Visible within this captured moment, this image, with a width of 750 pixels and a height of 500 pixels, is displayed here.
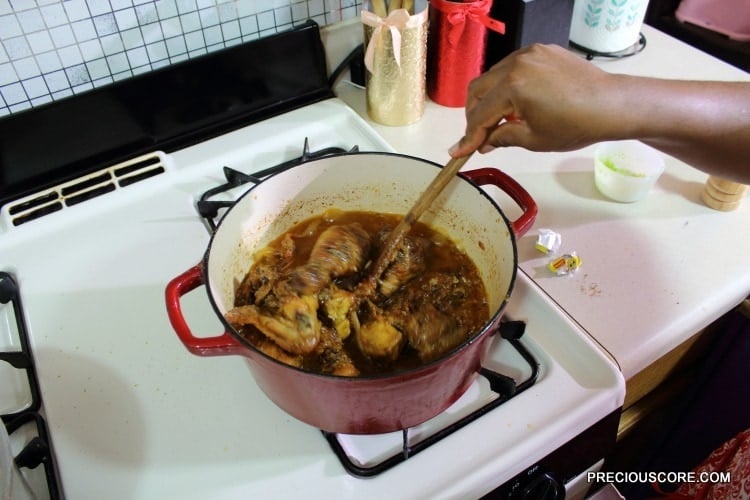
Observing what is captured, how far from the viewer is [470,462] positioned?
0.65 m

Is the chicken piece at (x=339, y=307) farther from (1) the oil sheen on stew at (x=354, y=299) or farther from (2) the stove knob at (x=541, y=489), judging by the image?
(2) the stove knob at (x=541, y=489)

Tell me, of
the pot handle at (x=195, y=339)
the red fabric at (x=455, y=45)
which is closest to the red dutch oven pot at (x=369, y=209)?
the pot handle at (x=195, y=339)

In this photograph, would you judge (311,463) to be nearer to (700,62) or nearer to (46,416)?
(46,416)

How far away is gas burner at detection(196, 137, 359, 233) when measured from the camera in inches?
36.2

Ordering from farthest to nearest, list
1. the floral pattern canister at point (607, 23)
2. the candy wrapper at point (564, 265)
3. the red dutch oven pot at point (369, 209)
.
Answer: the floral pattern canister at point (607, 23) → the candy wrapper at point (564, 265) → the red dutch oven pot at point (369, 209)

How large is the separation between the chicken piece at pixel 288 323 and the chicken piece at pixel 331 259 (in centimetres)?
3

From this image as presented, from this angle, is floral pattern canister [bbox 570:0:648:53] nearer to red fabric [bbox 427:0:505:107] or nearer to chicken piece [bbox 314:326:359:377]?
red fabric [bbox 427:0:505:107]

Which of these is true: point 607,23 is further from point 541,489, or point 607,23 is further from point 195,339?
point 195,339

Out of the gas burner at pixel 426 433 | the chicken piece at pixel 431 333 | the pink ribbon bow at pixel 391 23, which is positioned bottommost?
the gas burner at pixel 426 433

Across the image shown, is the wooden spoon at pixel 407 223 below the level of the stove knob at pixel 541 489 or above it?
above

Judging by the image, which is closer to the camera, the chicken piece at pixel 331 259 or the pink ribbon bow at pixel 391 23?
the chicken piece at pixel 331 259

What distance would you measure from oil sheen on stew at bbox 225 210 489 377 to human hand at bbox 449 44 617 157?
173 millimetres

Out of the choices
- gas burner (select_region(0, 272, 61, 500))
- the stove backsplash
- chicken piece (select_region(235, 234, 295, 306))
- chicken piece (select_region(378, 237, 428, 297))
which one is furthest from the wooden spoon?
the stove backsplash

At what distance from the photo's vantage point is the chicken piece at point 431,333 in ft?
2.19
